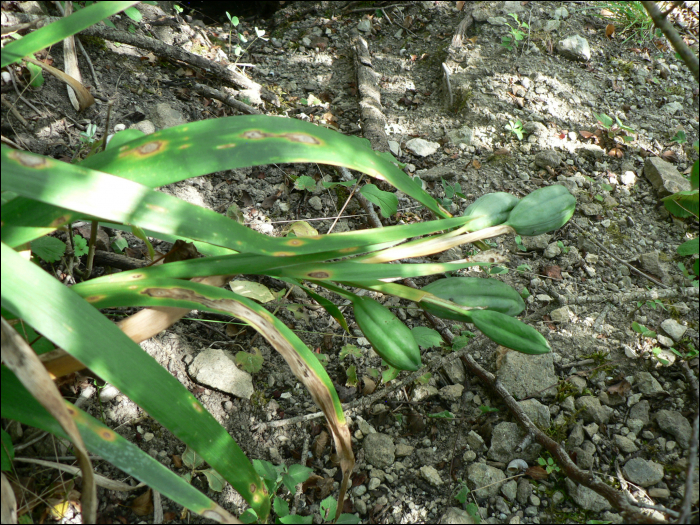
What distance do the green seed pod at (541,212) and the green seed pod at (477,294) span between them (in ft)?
0.54

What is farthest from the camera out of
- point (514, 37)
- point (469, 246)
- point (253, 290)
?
point (514, 37)

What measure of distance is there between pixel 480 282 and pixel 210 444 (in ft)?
2.28

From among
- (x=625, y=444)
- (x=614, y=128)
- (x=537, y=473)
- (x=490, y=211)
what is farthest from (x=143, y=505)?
(x=614, y=128)

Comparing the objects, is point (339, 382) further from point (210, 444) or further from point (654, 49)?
point (654, 49)

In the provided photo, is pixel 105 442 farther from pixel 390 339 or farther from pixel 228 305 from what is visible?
pixel 390 339

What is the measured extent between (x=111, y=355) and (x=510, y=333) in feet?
2.55

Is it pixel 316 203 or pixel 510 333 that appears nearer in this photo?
pixel 510 333

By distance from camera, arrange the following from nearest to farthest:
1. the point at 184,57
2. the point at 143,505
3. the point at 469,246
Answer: the point at 143,505
the point at 469,246
the point at 184,57

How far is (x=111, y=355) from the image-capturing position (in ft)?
2.58

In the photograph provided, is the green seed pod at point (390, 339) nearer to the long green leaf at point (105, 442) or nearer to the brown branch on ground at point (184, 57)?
the long green leaf at point (105, 442)

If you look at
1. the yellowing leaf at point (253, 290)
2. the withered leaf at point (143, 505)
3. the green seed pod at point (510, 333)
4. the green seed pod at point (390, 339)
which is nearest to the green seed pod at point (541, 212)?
the green seed pod at point (510, 333)

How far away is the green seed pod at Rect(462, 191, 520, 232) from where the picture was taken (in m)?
1.14

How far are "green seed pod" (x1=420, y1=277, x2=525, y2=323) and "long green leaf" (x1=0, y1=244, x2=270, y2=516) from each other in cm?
52

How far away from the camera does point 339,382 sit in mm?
1385
